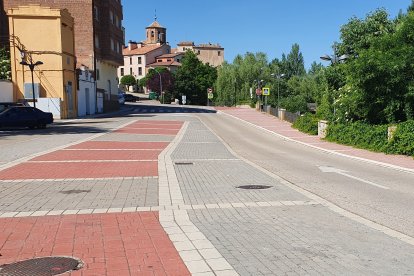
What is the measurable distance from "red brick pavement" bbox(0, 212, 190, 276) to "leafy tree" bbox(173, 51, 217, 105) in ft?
274

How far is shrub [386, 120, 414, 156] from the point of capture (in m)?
17.1

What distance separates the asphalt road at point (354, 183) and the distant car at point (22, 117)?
17.0 m

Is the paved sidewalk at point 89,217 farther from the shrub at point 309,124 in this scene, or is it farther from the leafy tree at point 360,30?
the leafy tree at point 360,30

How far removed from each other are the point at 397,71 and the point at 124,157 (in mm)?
12460

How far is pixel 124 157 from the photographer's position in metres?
15.5

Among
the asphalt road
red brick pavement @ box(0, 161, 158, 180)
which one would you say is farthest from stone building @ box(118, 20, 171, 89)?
red brick pavement @ box(0, 161, 158, 180)

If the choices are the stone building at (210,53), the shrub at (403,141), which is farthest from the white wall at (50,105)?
the stone building at (210,53)

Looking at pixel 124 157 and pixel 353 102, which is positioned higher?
pixel 353 102

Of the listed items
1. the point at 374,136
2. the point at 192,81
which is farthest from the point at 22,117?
the point at 192,81

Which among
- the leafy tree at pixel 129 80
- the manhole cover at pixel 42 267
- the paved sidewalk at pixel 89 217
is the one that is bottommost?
the paved sidewalk at pixel 89 217

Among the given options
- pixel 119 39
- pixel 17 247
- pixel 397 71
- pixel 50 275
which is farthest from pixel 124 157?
pixel 119 39

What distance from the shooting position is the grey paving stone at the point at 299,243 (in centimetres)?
491

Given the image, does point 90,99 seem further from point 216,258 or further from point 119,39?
point 216,258

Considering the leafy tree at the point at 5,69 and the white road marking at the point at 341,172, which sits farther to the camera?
the leafy tree at the point at 5,69
